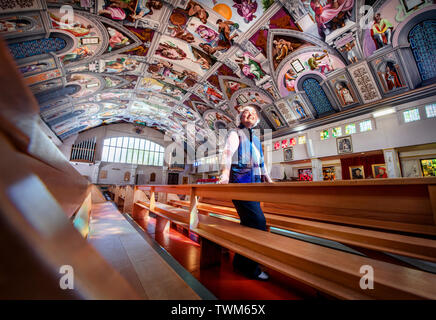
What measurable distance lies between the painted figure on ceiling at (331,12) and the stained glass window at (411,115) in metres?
3.32

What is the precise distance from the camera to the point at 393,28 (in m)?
5.16

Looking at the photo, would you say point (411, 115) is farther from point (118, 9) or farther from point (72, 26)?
point (72, 26)

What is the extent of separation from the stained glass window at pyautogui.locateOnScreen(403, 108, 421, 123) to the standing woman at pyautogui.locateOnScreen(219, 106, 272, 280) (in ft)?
21.9

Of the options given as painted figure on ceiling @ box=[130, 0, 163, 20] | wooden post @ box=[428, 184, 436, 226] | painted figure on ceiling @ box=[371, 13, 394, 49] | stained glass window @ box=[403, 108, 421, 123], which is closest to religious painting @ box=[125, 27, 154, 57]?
painted figure on ceiling @ box=[130, 0, 163, 20]

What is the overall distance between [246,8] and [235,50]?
4.78 feet

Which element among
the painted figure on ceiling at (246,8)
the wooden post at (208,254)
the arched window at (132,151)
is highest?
the painted figure on ceiling at (246,8)

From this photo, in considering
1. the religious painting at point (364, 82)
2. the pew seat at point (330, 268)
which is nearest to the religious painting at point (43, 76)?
the pew seat at point (330, 268)

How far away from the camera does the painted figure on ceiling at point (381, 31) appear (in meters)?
5.14

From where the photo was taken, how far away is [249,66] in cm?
758

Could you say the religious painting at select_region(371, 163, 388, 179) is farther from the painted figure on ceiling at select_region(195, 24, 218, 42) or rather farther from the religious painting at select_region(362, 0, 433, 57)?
the painted figure on ceiling at select_region(195, 24, 218, 42)

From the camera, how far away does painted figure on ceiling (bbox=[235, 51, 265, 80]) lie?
725 centimetres

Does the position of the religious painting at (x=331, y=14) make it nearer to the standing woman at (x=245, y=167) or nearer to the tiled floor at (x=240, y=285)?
the standing woman at (x=245, y=167)
